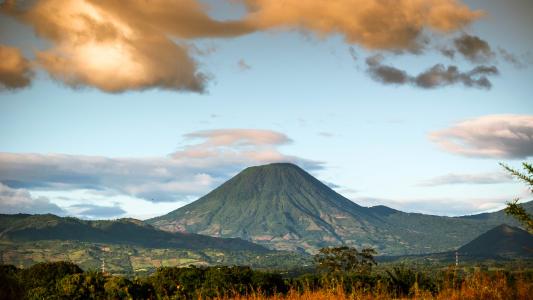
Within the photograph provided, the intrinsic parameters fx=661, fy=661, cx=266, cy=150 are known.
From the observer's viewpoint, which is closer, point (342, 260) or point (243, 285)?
point (243, 285)

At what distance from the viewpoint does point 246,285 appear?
66.6 meters

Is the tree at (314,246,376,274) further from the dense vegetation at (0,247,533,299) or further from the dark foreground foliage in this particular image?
the dense vegetation at (0,247,533,299)

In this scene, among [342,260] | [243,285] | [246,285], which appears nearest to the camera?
[243,285]

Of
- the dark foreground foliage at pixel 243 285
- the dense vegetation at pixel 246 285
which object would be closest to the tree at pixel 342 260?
the dark foreground foliage at pixel 243 285

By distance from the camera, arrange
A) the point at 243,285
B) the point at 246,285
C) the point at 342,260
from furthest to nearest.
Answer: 1. the point at 342,260
2. the point at 246,285
3. the point at 243,285

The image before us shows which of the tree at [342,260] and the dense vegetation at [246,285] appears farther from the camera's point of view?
the tree at [342,260]

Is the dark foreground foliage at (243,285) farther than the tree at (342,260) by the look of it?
No

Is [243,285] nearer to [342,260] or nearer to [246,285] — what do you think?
[246,285]

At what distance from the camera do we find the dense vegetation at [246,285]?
61.4ft

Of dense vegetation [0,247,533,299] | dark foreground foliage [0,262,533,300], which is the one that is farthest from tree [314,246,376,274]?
dense vegetation [0,247,533,299]

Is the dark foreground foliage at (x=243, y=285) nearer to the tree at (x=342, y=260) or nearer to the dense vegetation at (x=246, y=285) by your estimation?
the dense vegetation at (x=246, y=285)

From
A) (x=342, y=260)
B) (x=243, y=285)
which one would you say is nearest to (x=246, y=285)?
(x=243, y=285)

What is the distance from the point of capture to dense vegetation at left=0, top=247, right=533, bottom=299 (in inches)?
736

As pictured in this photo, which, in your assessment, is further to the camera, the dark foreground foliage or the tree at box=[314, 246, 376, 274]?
the tree at box=[314, 246, 376, 274]
